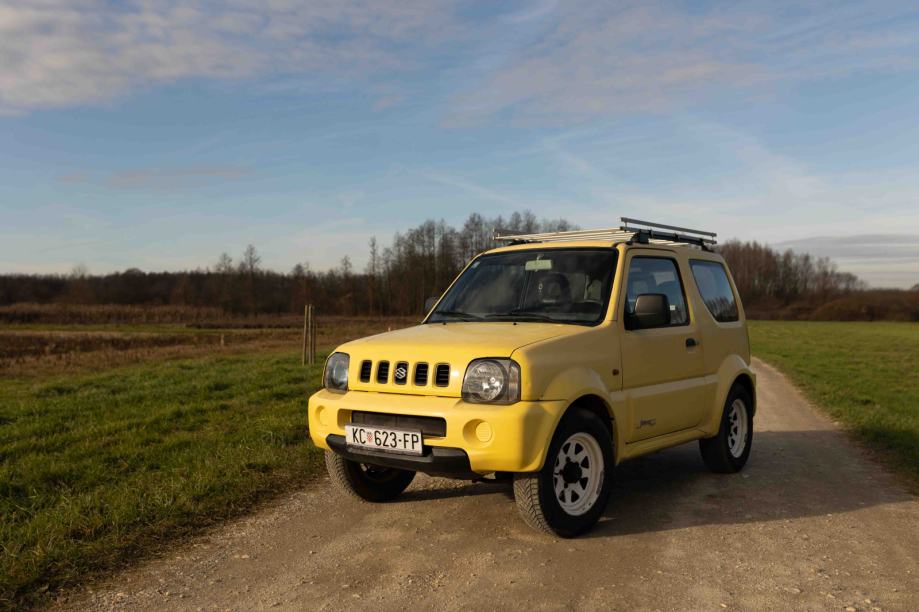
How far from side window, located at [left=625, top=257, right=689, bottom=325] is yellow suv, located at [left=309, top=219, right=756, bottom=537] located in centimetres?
2

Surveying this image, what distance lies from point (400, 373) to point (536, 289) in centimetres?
143

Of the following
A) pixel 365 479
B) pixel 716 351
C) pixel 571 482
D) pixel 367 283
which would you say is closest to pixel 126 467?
pixel 365 479

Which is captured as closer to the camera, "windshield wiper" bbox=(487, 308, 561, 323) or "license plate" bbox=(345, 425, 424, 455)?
"license plate" bbox=(345, 425, 424, 455)

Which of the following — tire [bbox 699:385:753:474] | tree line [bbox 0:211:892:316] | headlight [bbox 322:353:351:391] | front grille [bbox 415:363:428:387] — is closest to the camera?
front grille [bbox 415:363:428:387]

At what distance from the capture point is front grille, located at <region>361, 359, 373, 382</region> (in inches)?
196

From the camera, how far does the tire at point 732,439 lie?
6586 mm

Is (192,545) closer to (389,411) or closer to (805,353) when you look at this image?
(389,411)

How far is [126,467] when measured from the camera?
6676 millimetres

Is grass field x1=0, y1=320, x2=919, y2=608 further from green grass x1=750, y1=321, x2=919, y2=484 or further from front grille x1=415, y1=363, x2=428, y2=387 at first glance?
front grille x1=415, y1=363, x2=428, y2=387

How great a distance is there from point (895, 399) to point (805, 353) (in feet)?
41.9

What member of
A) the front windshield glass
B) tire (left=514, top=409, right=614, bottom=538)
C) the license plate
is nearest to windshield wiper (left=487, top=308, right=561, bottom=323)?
the front windshield glass

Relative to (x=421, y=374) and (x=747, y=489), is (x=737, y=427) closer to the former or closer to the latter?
(x=747, y=489)

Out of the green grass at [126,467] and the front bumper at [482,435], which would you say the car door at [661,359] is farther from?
the green grass at [126,467]

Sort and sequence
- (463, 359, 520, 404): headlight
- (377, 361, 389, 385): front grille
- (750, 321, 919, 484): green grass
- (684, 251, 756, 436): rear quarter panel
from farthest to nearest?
(750, 321, 919, 484): green grass → (684, 251, 756, 436): rear quarter panel → (377, 361, 389, 385): front grille → (463, 359, 520, 404): headlight
